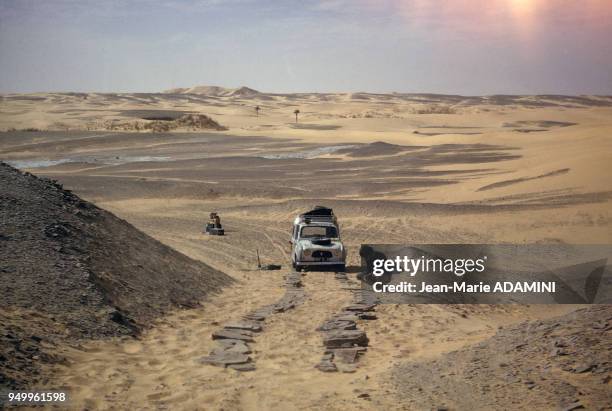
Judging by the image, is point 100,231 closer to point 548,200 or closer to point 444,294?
point 444,294

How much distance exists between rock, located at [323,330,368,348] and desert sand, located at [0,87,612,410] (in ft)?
0.60

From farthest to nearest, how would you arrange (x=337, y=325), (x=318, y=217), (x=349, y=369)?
(x=318, y=217) < (x=337, y=325) < (x=349, y=369)

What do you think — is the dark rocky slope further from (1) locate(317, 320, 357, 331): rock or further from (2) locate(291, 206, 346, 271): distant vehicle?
(1) locate(317, 320, 357, 331): rock

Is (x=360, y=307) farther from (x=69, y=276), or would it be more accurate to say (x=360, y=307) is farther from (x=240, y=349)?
(x=69, y=276)

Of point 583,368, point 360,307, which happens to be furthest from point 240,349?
point 583,368

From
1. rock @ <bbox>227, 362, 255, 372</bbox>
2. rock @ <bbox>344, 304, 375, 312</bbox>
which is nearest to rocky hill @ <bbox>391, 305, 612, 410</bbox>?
rock @ <bbox>227, 362, 255, 372</bbox>

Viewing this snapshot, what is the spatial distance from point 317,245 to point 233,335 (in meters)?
7.02

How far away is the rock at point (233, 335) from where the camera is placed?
9883 mm

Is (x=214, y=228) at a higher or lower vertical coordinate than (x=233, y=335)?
lower

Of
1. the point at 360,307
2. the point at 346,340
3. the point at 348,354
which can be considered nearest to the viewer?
the point at 348,354

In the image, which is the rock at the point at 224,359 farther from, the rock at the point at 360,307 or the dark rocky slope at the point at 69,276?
the rock at the point at 360,307

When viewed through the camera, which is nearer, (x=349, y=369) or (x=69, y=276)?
Result: (x=349, y=369)

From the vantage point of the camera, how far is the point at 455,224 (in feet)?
80.0

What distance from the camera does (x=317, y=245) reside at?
16828mm
